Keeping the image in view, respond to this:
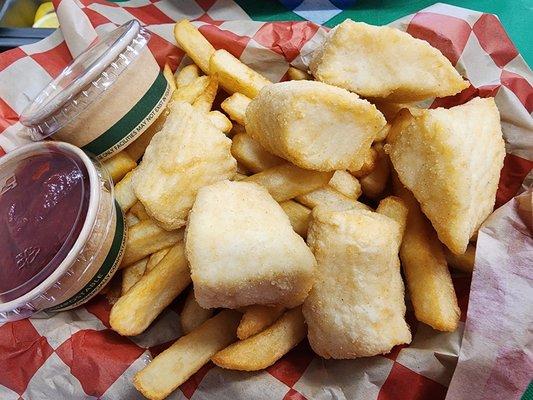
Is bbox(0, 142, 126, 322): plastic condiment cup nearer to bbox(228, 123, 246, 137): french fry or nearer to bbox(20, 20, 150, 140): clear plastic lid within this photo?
bbox(20, 20, 150, 140): clear plastic lid

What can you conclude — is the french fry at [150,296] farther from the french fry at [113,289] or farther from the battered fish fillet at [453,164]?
the battered fish fillet at [453,164]

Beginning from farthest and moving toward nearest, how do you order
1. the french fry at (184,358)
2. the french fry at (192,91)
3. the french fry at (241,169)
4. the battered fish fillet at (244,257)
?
the french fry at (192,91), the french fry at (241,169), the french fry at (184,358), the battered fish fillet at (244,257)

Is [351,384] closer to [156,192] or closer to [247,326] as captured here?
[247,326]

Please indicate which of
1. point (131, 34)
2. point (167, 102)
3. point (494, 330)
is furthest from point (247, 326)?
point (131, 34)

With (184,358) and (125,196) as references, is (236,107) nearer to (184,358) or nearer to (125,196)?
(125,196)

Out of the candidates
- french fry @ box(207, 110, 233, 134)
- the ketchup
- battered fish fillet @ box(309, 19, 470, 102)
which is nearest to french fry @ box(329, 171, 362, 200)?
battered fish fillet @ box(309, 19, 470, 102)

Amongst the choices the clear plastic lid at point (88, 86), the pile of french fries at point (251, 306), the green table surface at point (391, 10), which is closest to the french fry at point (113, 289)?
the pile of french fries at point (251, 306)

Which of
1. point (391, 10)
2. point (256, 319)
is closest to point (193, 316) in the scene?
point (256, 319)
